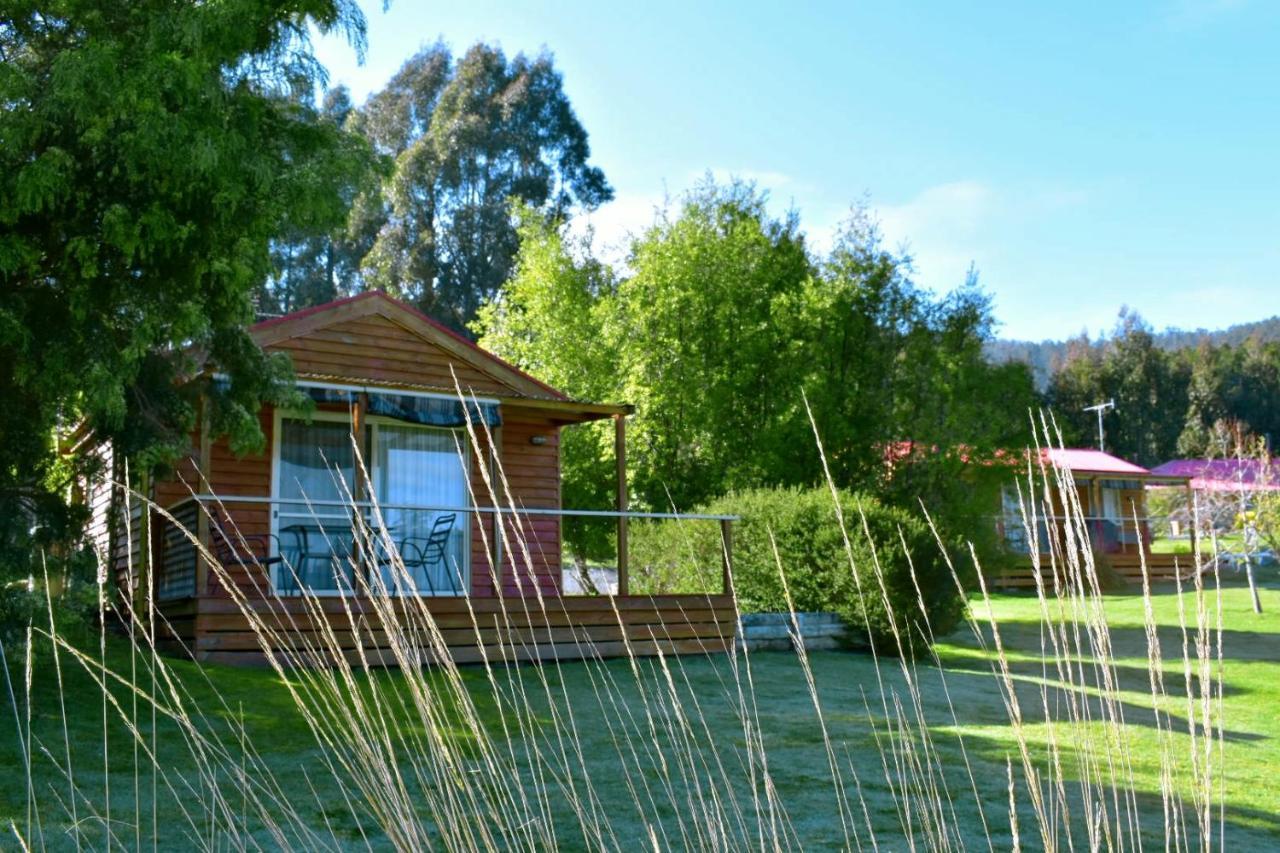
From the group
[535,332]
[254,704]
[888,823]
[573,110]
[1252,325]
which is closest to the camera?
[888,823]

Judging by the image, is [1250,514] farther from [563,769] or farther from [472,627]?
[563,769]

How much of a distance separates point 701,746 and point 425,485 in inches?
283

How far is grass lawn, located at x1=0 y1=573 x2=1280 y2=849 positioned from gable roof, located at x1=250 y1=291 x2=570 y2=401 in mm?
4061

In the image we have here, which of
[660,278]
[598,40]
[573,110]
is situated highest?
[573,110]

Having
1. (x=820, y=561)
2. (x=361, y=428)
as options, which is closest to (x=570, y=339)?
(x=820, y=561)

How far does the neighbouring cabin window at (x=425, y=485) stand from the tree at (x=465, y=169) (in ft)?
65.1

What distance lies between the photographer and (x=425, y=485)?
13.3 metres

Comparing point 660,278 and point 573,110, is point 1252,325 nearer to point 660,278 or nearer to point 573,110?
point 573,110

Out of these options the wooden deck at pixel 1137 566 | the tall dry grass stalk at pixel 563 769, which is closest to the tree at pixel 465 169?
the wooden deck at pixel 1137 566

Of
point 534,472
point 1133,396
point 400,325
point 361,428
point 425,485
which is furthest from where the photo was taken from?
point 1133,396

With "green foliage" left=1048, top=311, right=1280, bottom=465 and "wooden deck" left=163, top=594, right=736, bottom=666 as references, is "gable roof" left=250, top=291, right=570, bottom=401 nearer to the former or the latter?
"wooden deck" left=163, top=594, right=736, bottom=666

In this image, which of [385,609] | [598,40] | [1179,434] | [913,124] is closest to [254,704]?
[385,609]

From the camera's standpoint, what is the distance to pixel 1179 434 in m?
50.8

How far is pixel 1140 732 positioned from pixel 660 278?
13787 millimetres
